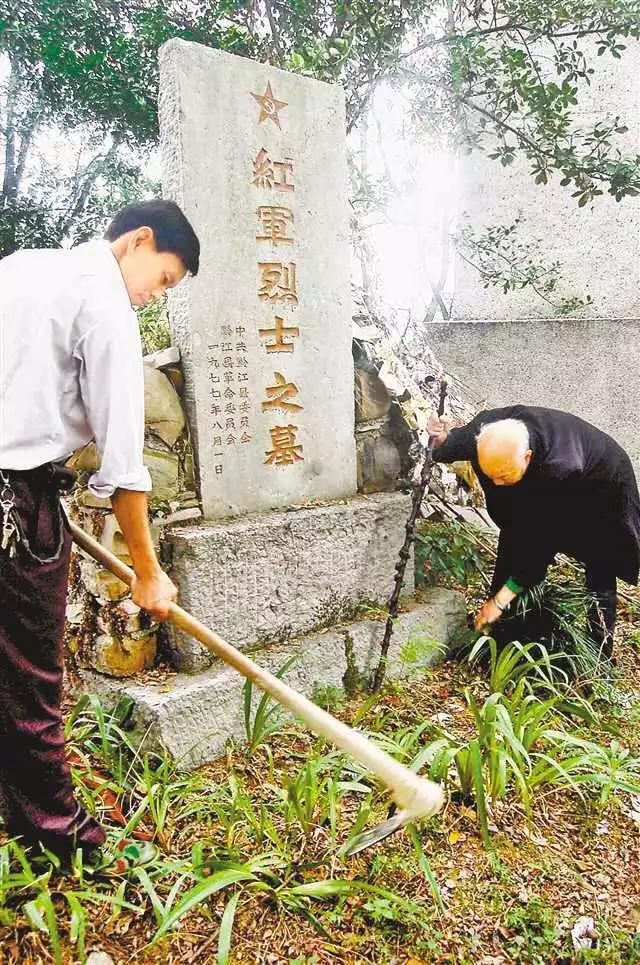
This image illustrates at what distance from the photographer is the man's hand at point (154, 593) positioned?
194 cm

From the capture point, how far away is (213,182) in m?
2.78

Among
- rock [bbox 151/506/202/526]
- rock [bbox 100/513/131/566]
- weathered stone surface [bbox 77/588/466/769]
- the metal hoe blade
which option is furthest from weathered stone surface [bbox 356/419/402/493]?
the metal hoe blade

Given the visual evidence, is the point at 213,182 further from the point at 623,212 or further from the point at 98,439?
the point at 623,212

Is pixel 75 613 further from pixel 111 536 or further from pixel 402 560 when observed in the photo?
pixel 402 560

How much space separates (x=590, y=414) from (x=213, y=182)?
3860 mm

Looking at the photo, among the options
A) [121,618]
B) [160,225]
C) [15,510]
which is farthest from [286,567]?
[160,225]

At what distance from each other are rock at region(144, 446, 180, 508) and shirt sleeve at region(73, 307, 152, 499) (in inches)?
38.2

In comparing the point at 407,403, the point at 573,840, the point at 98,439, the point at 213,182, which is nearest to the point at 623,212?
the point at 407,403

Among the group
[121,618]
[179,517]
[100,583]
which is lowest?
[121,618]

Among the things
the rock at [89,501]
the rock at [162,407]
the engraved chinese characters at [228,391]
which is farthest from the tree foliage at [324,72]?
the rock at [89,501]

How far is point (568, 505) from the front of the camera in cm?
342

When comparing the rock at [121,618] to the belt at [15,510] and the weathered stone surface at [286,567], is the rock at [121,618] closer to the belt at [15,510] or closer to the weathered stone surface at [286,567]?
the weathered stone surface at [286,567]

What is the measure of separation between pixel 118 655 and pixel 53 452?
4.08ft

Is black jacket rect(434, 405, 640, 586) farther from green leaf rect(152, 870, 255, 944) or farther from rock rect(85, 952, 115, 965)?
rock rect(85, 952, 115, 965)
